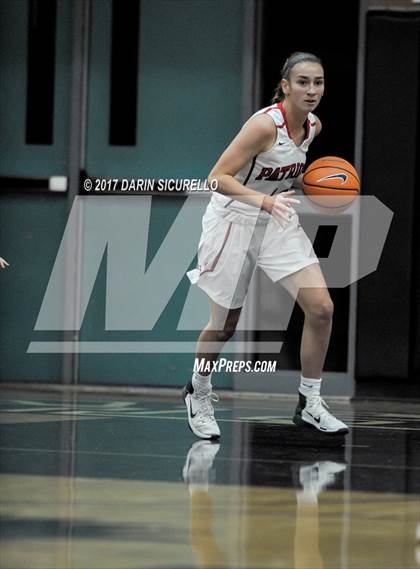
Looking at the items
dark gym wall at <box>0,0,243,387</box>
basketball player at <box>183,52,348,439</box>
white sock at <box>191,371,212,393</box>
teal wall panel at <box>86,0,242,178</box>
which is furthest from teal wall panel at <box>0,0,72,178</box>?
white sock at <box>191,371,212,393</box>

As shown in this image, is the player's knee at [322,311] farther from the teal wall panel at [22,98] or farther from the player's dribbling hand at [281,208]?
the teal wall panel at [22,98]

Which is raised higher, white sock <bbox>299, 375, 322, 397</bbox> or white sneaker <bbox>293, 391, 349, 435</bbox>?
white sock <bbox>299, 375, 322, 397</bbox>

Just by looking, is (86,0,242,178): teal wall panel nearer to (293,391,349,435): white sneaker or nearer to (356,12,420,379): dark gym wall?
(356,12,420,379): dark gym wall

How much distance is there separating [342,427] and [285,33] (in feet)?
17.2

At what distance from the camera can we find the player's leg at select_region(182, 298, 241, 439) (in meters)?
7.86

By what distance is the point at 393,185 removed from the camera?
12523 millimetres

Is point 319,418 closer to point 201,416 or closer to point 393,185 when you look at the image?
point 201,416

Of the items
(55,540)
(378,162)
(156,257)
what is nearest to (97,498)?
(55,540)

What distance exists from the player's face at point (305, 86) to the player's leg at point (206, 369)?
4.12 ft

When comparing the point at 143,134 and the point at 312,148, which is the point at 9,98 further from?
the point at 312,148

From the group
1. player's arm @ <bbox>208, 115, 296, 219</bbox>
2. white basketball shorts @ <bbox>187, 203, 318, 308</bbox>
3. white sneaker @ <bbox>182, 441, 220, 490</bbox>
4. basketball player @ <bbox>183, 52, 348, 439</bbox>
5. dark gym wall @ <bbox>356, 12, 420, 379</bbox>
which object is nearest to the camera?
white sneaker @ <bbox>182, 441, 220, 490</bbox>

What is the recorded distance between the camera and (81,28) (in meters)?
11.9

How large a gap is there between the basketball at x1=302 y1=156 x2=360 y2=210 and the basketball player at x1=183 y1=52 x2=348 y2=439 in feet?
0.34

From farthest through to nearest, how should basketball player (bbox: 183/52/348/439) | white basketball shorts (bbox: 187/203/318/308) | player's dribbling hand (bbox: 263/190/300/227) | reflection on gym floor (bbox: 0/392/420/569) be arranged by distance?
white basketball shorts (bbox: 187/203/318/308) < basketball player (bbox: 183/52/348/439) < player's dribbling hand (bbox: 263/190/300/227) < reflection on gym floor (bbox: 0/392/420/569)
